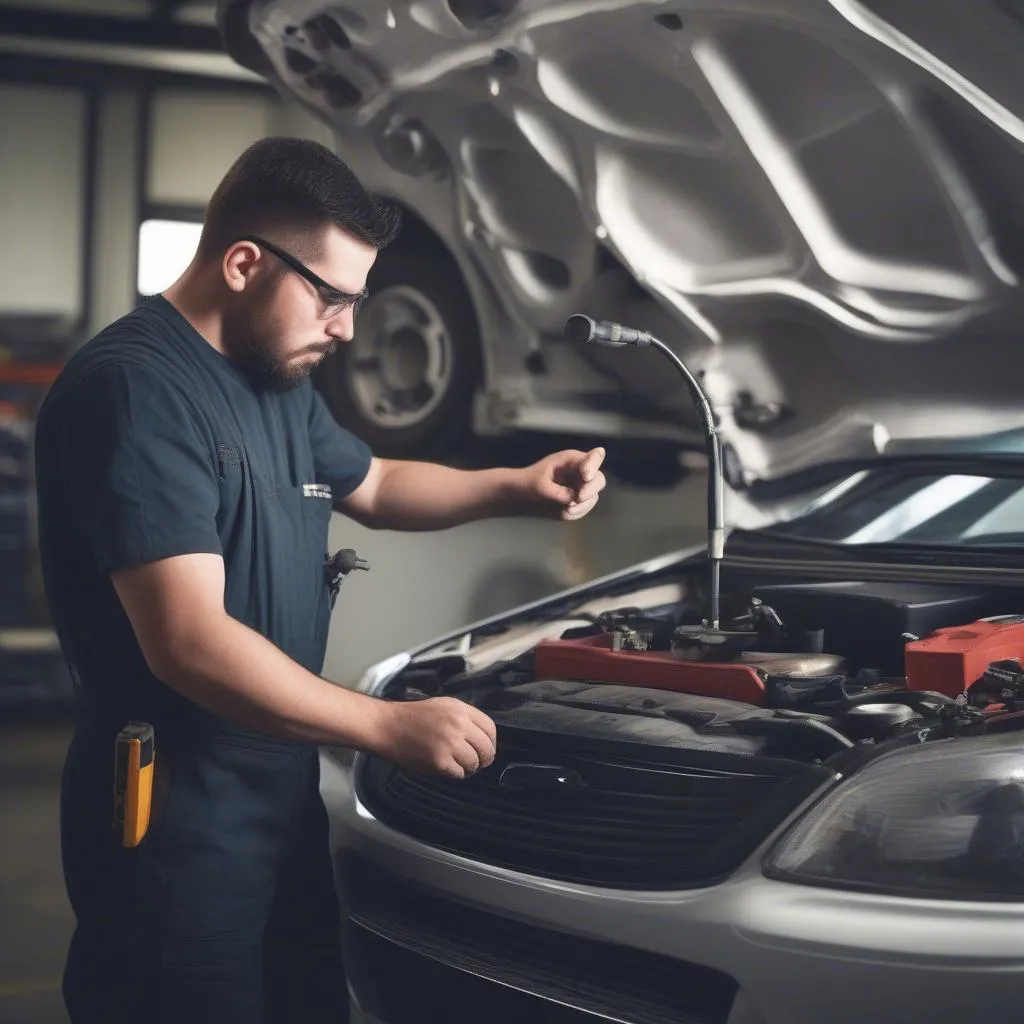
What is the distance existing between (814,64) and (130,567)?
1024mm

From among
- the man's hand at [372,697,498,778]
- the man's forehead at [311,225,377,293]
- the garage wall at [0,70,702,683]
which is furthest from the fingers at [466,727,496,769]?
the garage wall at [0,70,702,683]

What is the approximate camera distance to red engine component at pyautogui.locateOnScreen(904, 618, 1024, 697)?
49.6 inches

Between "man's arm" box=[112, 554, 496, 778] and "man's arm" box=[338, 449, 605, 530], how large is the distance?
0.46 metres

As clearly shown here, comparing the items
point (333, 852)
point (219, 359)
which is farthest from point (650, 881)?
point (219, 359)

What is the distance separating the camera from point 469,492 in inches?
63.3

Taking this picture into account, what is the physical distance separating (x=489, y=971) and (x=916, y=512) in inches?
37.0

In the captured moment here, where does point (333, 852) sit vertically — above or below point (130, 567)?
below

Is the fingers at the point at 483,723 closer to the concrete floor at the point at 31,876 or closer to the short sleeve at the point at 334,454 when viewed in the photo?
the short sleeve at the point at 334,454

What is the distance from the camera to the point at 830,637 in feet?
5.01

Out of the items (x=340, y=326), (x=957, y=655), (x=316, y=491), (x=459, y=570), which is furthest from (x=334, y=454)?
(x=459, y=570)

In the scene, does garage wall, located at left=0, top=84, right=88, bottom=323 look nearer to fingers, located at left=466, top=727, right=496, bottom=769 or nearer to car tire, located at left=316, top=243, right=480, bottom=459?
car tire, located at left=316, top=243, right=480, bottom=459

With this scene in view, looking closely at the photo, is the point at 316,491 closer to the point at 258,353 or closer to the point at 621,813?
the point at 258,353

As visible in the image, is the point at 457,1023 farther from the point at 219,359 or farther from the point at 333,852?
the point at 219,359

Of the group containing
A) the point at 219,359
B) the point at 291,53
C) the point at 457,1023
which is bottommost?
the point at 457,1023
